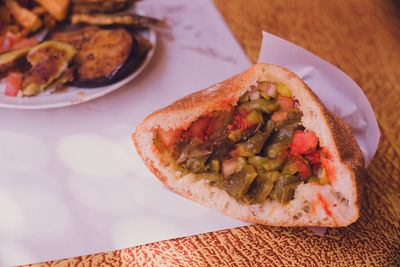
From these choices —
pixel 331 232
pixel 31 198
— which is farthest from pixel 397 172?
pixel 31 198

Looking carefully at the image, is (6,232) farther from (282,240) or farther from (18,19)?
(18,19)

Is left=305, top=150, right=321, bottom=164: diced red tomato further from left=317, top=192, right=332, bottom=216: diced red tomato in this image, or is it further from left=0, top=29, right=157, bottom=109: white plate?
left=0, top=29, right=157, bottom=109: white plate

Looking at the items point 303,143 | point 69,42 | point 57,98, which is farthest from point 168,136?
point 69,42

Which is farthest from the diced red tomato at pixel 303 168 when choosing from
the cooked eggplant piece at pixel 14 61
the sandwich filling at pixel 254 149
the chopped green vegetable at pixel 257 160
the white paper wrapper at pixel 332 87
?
the cooked eggplant piece at pixel 14 61

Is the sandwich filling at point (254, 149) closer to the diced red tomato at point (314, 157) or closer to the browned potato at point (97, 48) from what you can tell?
the diced red tomato at point (314, 157)

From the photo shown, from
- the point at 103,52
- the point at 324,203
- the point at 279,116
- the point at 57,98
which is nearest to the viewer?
the point at 324,203

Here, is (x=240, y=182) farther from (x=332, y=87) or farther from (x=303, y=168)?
(x=332, y=87)
